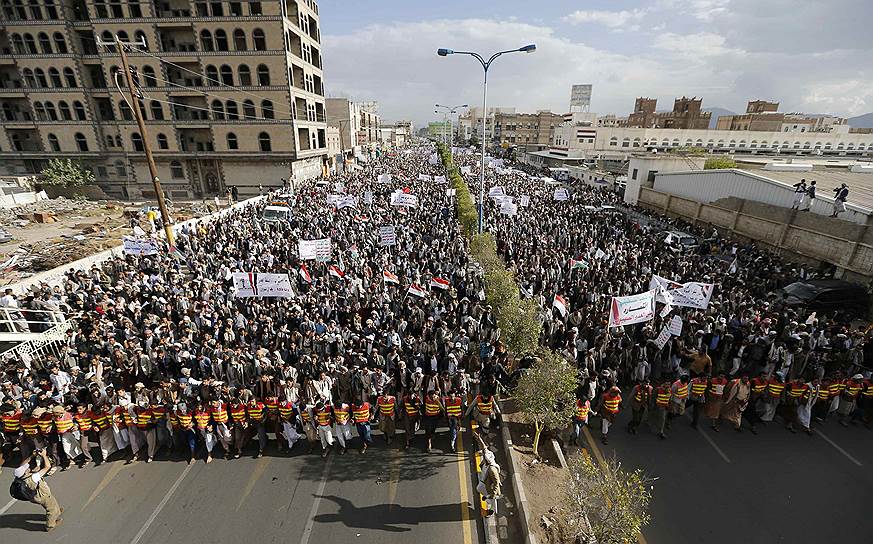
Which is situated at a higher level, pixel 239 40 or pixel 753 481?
pixel 239 40

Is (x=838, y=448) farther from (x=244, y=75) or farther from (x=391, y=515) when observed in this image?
(x=244, y=75)

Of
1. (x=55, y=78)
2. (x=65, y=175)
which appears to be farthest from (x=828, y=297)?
(x=55, y=78)

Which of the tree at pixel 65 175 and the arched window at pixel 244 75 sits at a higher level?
the arched window at pixel 244 75

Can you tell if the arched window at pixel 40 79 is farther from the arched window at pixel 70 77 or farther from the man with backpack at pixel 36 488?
the man with backpack at pixel 36 488

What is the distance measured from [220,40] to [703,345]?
44.3 metres

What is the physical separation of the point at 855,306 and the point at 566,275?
36.2ft

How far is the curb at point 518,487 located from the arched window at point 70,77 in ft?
168

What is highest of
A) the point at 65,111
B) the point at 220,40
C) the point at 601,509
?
the point at 220,40

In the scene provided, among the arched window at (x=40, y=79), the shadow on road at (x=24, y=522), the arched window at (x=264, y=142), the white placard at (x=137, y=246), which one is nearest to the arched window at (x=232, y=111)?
the arched window at (x=264, y=142)

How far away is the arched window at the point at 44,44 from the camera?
1428 inches

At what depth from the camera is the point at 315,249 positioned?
52.4ft

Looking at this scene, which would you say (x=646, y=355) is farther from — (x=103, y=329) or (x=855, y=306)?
(x=103, y=329)

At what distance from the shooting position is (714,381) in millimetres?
9133

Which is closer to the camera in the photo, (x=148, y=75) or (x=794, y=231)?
(x=794, y=231)
